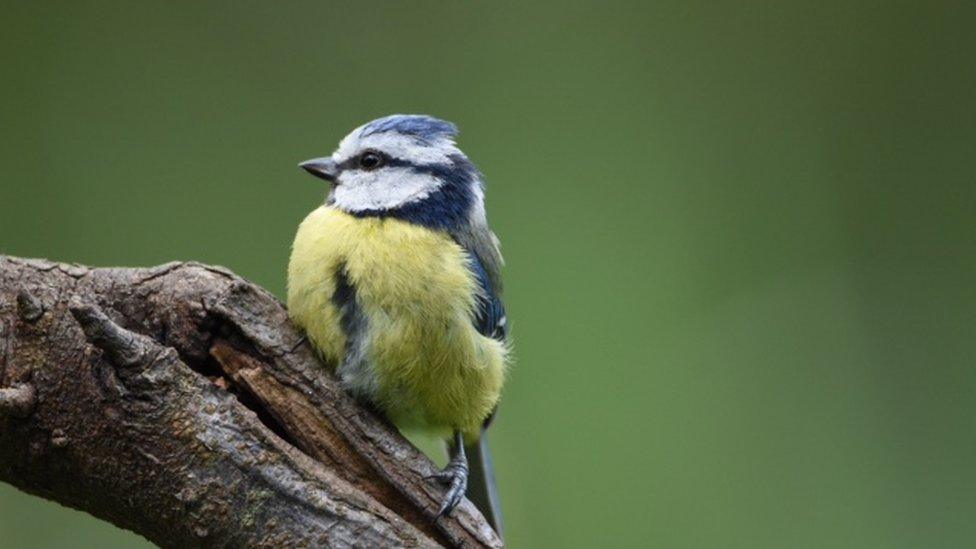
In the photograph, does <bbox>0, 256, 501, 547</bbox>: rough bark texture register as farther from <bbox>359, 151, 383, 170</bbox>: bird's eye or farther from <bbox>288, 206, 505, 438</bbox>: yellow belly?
<bbox>359, 151, 383, 170</bbox>: bird's eye

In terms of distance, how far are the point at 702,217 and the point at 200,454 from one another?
2417 millimetres

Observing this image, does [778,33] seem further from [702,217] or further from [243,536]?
[243,536]

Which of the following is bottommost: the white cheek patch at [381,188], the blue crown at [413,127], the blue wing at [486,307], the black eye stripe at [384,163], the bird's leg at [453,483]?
the bird's leg at [453,483]

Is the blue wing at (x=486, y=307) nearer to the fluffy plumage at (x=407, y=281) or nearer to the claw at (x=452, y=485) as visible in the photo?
the fluffy plumage at (x=407, y=281)

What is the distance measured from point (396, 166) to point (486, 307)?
0.33m

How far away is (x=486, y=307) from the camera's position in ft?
6.83

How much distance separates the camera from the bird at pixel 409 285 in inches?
75.1

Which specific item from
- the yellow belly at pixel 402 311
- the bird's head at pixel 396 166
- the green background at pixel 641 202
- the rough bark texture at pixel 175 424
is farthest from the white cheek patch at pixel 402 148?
the green background at pixel 641 202

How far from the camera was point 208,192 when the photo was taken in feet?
11.8

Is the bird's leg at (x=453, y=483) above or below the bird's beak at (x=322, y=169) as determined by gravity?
below

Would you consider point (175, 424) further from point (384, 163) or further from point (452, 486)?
point (384, 163)

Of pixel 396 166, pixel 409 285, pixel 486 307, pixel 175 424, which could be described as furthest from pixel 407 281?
pixel 175 424

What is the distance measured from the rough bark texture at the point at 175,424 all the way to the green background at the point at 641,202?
167 cm

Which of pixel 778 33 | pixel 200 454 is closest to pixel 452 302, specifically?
pixel 200 454
